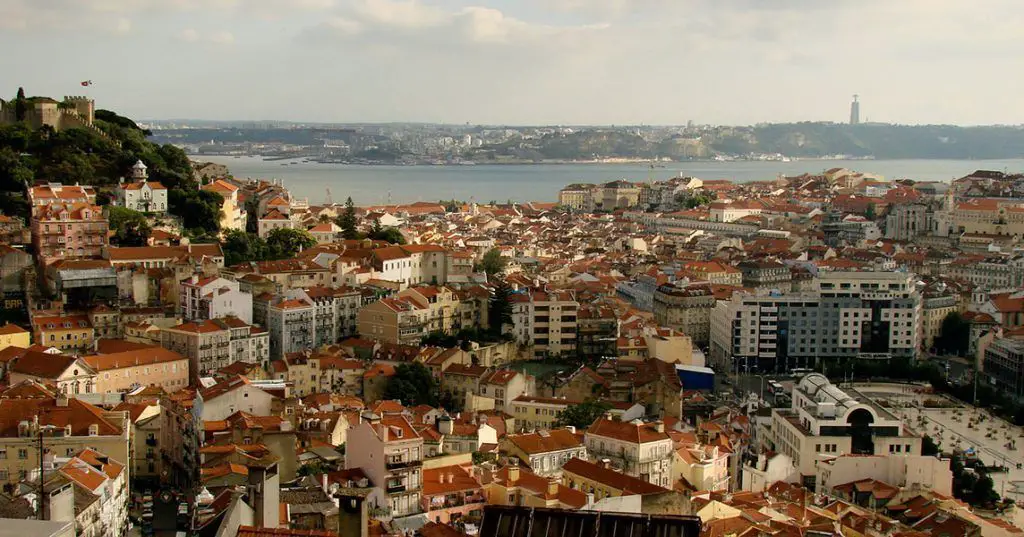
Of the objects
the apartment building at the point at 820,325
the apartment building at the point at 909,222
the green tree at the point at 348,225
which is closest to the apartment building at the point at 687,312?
the apartment building at the point at 820,325

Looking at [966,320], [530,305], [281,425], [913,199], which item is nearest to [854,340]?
[966,320]

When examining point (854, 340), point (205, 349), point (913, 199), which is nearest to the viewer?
point (205, 349)

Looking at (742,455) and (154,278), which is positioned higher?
(154,278)

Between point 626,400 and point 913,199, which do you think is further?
point 913,199

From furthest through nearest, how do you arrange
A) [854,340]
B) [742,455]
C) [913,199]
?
[913,199]
[854,340]
[742,455]

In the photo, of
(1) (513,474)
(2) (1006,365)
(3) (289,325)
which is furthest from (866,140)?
(1) (513,474)

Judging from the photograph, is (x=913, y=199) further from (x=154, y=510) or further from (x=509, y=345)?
(x=154, y=510)
